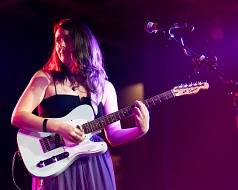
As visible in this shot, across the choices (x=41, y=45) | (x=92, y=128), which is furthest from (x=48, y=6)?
(x=92, y=128)

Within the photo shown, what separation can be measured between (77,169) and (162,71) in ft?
12.3

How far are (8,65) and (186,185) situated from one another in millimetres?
3271

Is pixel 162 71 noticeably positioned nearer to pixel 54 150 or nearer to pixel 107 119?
pixel 107 119

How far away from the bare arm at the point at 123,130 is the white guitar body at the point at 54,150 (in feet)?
0.73

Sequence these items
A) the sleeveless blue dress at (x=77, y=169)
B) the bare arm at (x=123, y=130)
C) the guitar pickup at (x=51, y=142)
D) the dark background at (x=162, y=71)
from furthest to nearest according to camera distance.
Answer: the dark background at (x=162, y=71), the bare arm at (x=123, y=130), the guitar pickup at (x=51, y=142), the sleeveless blue dress at (x=77, y=169)

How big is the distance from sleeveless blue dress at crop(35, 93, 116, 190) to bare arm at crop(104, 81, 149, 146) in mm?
164

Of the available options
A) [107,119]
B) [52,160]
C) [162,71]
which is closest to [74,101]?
[107,119]

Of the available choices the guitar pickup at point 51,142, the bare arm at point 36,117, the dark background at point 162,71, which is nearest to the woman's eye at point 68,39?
the bare arm at point 36,117

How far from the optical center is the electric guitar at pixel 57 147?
205cm

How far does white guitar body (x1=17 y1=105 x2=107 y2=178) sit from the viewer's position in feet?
6.68

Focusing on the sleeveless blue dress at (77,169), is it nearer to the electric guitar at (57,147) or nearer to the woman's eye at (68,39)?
the electric guitar at (57,147)

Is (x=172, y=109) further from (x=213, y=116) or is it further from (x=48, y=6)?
(x=48, y=6)

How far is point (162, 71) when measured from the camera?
5.59m

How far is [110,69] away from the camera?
6605 millimetres
